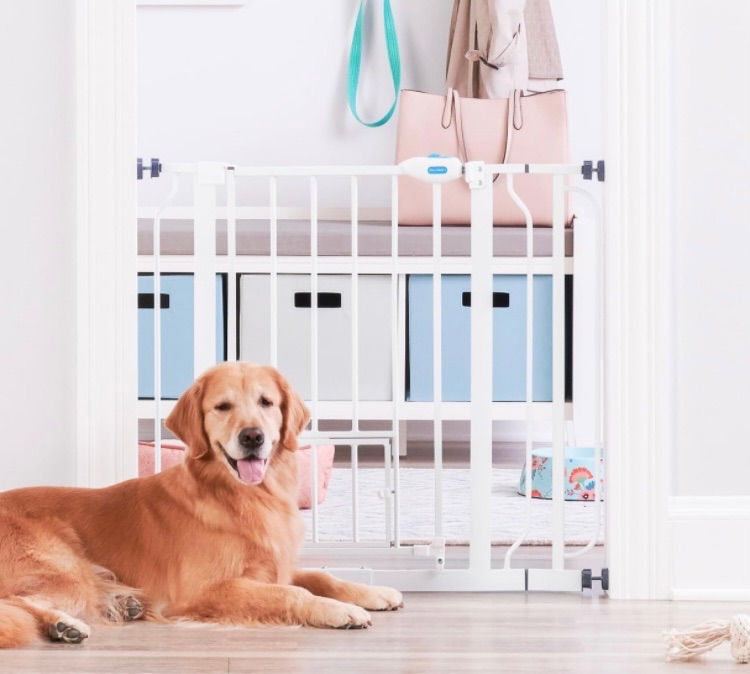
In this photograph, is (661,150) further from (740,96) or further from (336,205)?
(336,205)

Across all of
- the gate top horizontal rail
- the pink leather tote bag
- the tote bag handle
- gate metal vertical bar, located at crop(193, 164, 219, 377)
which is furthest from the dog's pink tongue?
the tote bag handle

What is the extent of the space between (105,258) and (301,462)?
3.06 feet

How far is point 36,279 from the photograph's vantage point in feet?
6.34

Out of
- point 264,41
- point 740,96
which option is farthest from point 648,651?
point 264,41

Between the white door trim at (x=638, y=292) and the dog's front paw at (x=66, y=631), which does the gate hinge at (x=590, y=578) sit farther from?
the dog's front paw at (x=66, y=631)

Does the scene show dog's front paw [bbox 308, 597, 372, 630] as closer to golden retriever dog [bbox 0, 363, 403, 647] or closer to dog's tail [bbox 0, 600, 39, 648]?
golden retriever dog [bbox 0, 363, 403, 647]

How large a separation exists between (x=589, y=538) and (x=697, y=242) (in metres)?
0.79

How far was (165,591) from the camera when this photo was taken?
1673 millimetres

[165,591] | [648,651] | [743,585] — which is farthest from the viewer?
[743,585]

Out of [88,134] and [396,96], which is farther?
[396,96]

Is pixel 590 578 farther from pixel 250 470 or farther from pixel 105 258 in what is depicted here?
pixel 105 258

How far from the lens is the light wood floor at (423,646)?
4.66 feet

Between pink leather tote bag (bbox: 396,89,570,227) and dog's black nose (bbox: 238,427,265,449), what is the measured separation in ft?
5.05

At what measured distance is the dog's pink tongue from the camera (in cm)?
167
